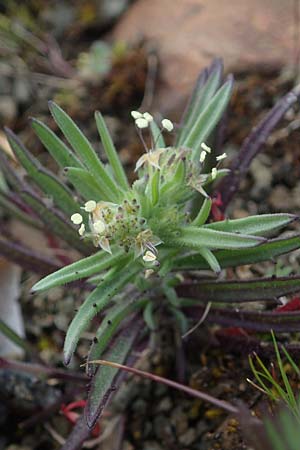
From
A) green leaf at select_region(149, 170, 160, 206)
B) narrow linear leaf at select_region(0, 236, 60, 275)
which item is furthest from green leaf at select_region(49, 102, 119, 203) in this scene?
narrow linear leaf at select_region(0, 236, 60, 275)

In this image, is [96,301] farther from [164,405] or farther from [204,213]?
[164,405]

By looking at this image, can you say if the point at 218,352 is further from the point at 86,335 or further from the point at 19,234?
the point at 19,234

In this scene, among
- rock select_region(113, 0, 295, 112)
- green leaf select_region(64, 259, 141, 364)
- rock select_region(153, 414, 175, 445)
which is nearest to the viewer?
green leaf select_region(64, 259, 141, 364)

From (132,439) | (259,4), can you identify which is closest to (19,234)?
(132,439)

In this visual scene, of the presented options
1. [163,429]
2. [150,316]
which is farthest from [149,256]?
[163,429]

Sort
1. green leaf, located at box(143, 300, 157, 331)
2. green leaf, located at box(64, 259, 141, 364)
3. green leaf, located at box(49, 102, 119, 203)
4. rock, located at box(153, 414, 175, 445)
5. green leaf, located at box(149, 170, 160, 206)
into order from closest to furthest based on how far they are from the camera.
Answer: green leaf, located at box(64, 259, 141, 364) → green leaf, located at box(149, 170, 160, 206) → green leaf, located at box(49, 102, 119, 203) → green leaf, located at box(143, 300, 157, 331) → rock, located at box(153, 414, 175, 445)

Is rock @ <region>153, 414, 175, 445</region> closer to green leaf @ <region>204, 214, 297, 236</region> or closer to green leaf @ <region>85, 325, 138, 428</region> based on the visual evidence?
green leaf @ <region>85, 325, 138, 428</region>
